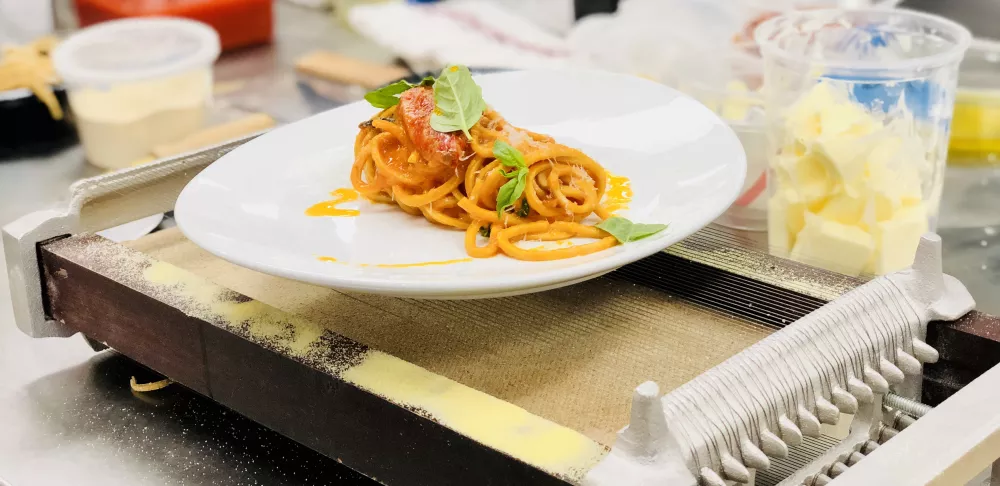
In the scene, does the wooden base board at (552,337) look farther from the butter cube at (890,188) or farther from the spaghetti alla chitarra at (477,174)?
the butter cube at (890,188)

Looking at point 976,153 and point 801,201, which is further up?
point 801,201

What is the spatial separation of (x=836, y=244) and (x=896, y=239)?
0.06 meters

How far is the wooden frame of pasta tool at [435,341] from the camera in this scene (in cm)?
75

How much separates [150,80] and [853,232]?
4.26ft

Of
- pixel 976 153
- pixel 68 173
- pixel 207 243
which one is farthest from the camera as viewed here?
pixel 68 173

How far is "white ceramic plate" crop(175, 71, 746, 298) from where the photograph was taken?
806mm

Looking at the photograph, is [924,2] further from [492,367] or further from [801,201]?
[492,367]

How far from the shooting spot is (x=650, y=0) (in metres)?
2.03

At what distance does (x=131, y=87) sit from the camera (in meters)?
1.81

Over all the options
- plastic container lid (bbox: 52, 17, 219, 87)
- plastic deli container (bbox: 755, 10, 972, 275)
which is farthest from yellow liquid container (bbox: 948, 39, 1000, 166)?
plastic container lid (bbox: 52, 17, 219, 87)

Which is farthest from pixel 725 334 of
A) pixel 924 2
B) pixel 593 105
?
pixel 924 2

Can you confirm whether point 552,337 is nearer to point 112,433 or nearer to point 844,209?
point 844,209

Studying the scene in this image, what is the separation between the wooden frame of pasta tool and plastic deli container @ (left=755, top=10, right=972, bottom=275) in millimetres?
118

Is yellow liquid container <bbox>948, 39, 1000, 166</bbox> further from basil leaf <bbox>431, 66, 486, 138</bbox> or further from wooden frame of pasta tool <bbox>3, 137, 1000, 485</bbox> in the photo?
basil leaf <bbox>431, 66, 486, 138</bbox>
